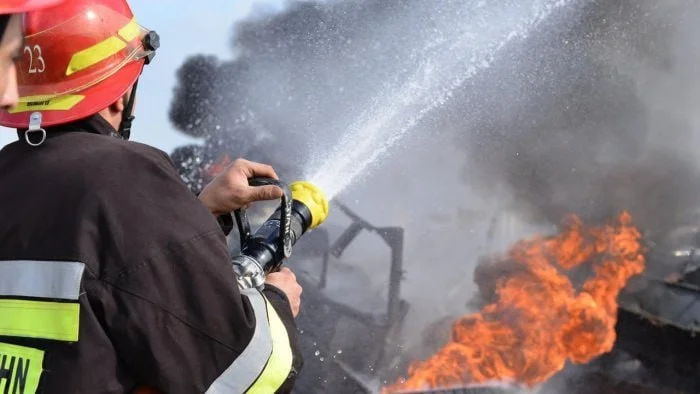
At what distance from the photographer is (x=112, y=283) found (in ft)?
4.31

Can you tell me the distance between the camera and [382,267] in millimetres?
10562

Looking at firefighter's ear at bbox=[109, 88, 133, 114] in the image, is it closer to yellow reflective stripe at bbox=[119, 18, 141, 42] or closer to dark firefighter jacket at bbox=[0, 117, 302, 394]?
yellow reflective stripe at bbox=[119, 18, 141, 42]

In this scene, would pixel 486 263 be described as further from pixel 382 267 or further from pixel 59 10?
pixel 59 10

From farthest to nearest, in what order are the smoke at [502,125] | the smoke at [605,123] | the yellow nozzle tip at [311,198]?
1. the smoke at [605,123]
2. the smoke at [502,125]
3. the yellow nozzle tip at [311,198]

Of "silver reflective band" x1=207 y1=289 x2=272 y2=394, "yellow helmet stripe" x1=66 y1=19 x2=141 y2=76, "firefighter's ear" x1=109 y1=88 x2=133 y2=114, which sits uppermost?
"yellow helmet stripe" x1=66 y1=19 x2=141 y2=76

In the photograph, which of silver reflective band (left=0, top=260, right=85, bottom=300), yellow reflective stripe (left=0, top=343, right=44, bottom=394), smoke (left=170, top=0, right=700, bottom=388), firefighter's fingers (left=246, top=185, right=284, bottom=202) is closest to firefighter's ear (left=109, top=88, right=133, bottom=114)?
firefighter's fingers (left=246, top=185, right=284, bottom=202)

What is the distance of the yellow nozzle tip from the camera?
2064 mm

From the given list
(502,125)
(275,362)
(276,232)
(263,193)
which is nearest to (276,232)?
(276,232)

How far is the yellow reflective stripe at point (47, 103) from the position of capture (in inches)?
62.9

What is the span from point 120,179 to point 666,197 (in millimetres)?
12297

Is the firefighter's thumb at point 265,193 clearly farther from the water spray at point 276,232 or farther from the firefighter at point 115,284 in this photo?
the firefighter at point 115,284

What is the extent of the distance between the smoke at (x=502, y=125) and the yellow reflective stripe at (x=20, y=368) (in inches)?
380

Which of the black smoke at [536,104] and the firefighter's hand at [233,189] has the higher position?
the firefighter's hand at [233,189]

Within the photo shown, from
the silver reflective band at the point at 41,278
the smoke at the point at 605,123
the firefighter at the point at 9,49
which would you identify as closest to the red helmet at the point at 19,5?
the firefighter at the point at 9,49
